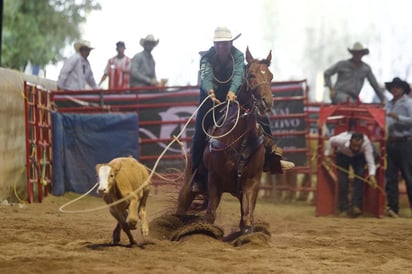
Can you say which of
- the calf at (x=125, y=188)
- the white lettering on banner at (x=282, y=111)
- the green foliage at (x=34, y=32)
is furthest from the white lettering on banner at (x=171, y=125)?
the green foliage at (x=34, y=32)

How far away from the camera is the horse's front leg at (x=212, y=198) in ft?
27.7

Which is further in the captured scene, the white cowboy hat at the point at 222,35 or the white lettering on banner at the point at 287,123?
the white lettering on banner at the point at 287,123

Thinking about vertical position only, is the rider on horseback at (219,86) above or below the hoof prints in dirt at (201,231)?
above

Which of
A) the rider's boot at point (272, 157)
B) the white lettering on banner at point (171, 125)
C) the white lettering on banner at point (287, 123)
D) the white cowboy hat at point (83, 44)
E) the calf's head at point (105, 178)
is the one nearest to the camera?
the calf's head at point (105, 178)

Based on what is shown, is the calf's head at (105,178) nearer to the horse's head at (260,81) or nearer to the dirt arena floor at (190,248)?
the dirt arena floor at (190,248)

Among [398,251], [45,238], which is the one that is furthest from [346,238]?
[45,238]

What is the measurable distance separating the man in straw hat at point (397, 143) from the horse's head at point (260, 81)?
15.9 feet

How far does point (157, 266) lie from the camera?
636cm

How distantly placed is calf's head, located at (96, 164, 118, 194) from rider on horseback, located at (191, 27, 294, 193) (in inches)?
68.8

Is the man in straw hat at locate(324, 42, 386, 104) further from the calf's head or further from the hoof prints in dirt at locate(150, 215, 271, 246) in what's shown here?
the calf's head

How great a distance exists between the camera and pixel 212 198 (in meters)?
8.48

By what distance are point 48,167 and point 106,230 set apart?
14.1 feet

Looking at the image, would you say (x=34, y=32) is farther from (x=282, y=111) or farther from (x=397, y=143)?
(x=397, y=143)

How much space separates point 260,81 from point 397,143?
534 cm
